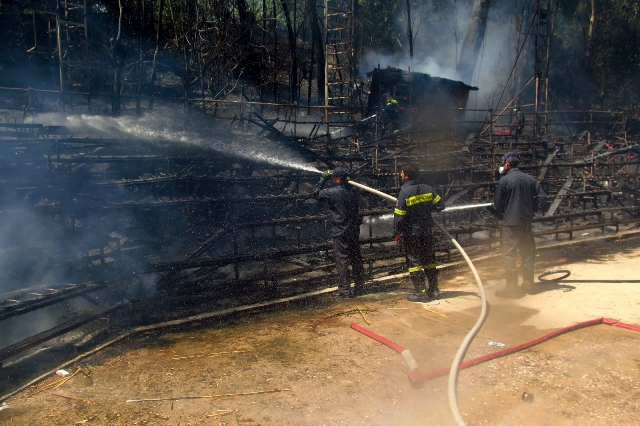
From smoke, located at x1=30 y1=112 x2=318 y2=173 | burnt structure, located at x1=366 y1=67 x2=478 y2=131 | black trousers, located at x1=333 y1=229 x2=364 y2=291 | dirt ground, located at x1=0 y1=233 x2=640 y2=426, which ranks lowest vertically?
dirt ground, located at x1=0 y1=233 x2=640 y2=426

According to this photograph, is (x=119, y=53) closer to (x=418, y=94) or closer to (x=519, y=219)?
(x=418, y=94)

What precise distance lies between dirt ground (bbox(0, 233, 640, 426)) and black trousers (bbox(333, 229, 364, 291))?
52cm

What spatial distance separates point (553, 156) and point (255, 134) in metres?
9.90

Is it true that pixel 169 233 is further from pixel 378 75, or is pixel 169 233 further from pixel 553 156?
pixel 378 75

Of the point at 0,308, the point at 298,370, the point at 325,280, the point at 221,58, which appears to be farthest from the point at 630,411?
the point at 221,58

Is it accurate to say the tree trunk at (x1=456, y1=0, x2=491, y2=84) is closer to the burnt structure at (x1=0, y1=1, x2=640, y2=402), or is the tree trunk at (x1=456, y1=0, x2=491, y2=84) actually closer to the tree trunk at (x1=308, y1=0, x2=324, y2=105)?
the tree trunk at (x1=308, y1=0, x2=324, y2=105)

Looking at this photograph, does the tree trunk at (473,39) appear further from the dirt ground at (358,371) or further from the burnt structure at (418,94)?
the dirt ground at (358,371)

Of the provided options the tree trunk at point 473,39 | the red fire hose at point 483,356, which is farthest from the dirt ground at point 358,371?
the tree trunk at point 473,39

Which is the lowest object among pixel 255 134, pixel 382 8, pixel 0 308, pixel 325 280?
pixel 325 280

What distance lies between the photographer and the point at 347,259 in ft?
24.5

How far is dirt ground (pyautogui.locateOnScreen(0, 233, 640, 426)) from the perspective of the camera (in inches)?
160

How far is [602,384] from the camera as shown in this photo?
4434 mm

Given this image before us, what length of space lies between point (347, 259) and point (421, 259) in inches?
42.7

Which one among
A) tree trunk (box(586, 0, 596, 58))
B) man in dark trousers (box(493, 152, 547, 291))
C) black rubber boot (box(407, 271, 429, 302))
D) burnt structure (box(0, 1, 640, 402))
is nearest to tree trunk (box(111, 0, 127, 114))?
burnt structure (box(0, 1, 640, 402))
